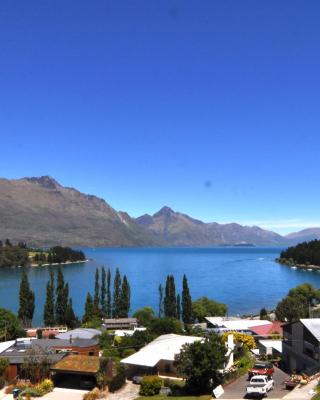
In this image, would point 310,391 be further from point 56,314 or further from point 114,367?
point 56,314

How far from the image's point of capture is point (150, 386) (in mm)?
36188

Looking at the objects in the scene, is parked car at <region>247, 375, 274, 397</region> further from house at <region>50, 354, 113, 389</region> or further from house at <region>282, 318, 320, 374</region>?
house at <region>50, 354, 113, 389</region>

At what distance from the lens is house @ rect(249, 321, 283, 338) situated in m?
→ 63.0

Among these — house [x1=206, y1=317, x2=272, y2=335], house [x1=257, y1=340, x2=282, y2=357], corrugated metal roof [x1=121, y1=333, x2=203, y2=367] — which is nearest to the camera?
corrugated metal roof [x1=121, y1=333, x2=203, y2=367]

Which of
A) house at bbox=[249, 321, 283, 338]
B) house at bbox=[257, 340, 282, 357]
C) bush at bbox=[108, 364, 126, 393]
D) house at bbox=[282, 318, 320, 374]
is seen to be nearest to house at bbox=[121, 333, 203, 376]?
bush at bbox=[108, 364, 126, 393]

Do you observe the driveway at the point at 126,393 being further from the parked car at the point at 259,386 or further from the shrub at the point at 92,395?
the parked car at the point at 259,386

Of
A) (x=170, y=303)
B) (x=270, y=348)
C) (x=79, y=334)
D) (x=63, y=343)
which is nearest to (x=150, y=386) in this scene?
(x=63, y=343)

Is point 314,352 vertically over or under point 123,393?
over

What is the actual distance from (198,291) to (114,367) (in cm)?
10962

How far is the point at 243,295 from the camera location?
14038 centimetres

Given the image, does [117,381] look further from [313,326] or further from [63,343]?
[313,326]

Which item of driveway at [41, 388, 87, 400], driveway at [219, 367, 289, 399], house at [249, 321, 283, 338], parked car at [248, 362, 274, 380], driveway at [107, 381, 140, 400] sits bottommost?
driveway at [41, 388, 87, 400]

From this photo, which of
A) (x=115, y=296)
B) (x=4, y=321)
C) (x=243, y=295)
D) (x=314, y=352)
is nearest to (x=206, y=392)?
(x=314, y=352)

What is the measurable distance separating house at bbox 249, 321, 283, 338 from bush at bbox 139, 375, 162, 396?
29.1 m
